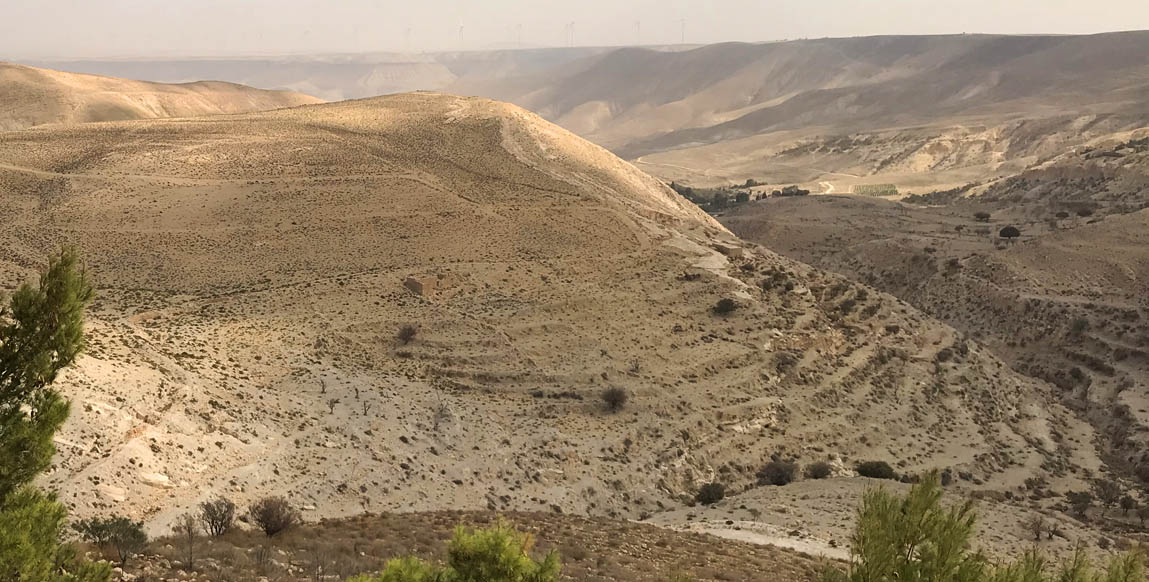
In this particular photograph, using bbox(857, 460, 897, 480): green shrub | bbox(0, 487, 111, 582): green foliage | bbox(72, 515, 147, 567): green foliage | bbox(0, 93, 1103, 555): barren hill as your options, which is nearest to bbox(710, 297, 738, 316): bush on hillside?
bbox(0, 93, 1103, 555): barren hill

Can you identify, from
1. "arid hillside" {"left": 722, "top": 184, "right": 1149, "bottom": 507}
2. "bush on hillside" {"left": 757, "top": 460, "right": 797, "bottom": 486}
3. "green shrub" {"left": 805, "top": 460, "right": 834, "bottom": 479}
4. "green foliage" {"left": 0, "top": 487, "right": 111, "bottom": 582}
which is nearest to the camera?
"green foliage" {"left": 0, "top": 487, "right": 111, "bottom": 582}

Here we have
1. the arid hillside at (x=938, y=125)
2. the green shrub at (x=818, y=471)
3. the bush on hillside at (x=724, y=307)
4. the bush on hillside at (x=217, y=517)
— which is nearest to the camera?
the bush on hillside at (x=217, y=517)

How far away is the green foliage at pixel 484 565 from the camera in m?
8.24

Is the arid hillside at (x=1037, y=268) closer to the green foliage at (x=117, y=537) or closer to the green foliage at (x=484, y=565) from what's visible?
the green foliage at (x=484, y=565)

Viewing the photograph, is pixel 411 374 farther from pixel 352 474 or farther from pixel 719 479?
pixel 719 479

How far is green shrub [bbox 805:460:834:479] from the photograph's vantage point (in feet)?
91.0

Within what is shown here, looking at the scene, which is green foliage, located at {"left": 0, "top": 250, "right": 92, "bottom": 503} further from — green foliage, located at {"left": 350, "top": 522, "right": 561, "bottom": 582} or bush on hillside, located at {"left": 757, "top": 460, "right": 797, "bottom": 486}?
bush on hillside, located at {"left": 757, "top": 460, "right": 797, "bottom": 486}

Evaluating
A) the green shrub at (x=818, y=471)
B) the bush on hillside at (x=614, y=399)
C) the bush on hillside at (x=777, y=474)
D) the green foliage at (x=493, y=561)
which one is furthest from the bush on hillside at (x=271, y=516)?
the green shrub at (x=818, y=471)

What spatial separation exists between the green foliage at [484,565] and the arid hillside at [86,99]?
3118 inches

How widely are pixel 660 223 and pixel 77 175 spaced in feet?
89.4

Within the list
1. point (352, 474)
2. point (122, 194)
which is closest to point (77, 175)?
point (122, 194)

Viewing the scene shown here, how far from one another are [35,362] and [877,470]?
2559cm

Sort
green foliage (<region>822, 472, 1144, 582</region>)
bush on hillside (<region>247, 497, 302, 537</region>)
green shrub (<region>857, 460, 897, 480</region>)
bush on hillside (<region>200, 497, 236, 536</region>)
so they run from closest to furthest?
green foliage (<region>822, 472, 1144, 582</region>) < bush on hillside (<region>200, 497, 236, 536</region>) < bush on hillside (<region>247, 497, 302, 537</region>) < green shrub (<region>857, 460, 897, 480</region>)

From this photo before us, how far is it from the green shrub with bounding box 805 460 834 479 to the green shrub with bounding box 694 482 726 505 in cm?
339
